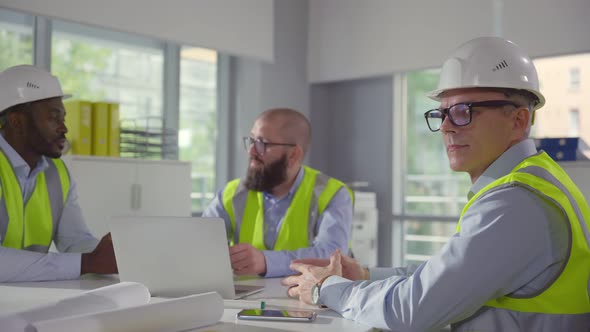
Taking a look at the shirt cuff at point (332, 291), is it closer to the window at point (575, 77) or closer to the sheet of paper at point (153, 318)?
the sheet of paper at point (153, 318)

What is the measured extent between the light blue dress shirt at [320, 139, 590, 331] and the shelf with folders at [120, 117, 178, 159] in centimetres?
351

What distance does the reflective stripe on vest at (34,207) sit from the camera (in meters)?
2.76

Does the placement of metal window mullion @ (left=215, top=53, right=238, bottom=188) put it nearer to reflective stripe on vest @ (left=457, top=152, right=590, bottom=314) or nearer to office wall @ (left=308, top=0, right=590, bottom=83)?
office wall @ (left=308, top=0, right=590, bottom=83)

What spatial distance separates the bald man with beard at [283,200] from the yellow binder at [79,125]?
1.53 metres

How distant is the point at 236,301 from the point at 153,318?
2.03 feet

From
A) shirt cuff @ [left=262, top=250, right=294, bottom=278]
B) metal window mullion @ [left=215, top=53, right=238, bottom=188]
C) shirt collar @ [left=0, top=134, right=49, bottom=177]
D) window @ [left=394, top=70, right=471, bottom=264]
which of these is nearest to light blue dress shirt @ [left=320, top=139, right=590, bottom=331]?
shirt cuff @ [left=262, top=250, right=294, bottom=278]

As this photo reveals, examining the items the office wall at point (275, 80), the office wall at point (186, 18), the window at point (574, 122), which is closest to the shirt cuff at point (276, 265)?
the office wall at point (186, 18)

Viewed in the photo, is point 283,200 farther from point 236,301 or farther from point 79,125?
point 79,125

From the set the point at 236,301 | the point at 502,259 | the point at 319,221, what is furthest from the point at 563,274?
the point at 319,221

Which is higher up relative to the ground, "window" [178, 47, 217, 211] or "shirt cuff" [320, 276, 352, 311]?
"window" [178, 47, 217, 211]

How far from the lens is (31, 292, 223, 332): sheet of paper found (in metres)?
1.36

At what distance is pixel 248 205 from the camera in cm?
338

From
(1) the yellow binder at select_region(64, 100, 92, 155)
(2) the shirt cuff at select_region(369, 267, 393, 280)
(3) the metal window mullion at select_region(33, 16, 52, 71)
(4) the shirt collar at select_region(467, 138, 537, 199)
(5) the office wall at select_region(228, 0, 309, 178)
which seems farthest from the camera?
(5) the office wall at select_region(228, 0, 309, 178)

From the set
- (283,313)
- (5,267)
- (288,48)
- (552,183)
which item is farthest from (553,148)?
(288,48)
